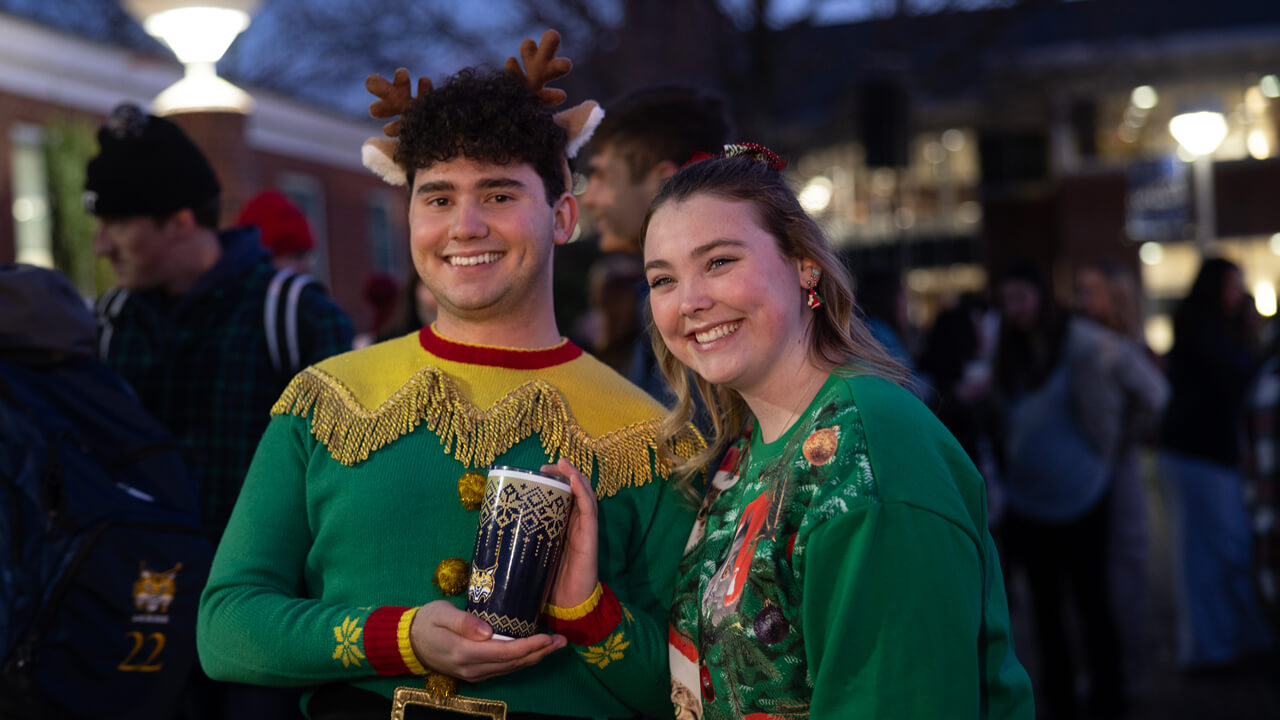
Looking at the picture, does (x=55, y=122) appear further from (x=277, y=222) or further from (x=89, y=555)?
(x=89, y=555)

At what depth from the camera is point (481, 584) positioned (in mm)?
1855

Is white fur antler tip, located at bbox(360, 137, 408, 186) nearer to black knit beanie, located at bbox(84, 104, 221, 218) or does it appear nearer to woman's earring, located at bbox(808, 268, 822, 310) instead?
woman's earring, located at bbox(808, 268, 822, 310)

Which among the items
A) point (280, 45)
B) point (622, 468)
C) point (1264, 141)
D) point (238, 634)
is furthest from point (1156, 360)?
point (280, 45)

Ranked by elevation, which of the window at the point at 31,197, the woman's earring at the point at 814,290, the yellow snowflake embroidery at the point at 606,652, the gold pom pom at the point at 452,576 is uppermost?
the window at the point at 31,197

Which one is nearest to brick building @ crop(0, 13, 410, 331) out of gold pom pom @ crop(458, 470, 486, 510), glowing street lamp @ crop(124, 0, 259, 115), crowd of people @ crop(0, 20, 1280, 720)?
glowing street lamp @ crop(124, 0, 259, 115)

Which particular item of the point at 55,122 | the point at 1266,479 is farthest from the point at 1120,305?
the point at 55,122

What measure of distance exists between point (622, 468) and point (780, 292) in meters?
0.50

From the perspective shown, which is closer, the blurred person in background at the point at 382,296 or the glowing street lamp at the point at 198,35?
the glowing street lamp at the point at 198,35

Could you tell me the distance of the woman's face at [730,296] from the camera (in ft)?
6.46

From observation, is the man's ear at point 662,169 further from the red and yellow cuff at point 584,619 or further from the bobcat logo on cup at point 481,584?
the bobcat logo on cup at point 481,584

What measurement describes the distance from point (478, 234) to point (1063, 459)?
167 inches

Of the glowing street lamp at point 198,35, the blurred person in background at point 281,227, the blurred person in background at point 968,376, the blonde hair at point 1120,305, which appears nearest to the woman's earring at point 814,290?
the blurred person in background at point 968,376

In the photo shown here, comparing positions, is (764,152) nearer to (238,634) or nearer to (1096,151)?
(238,634)

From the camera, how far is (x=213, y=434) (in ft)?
10.7
